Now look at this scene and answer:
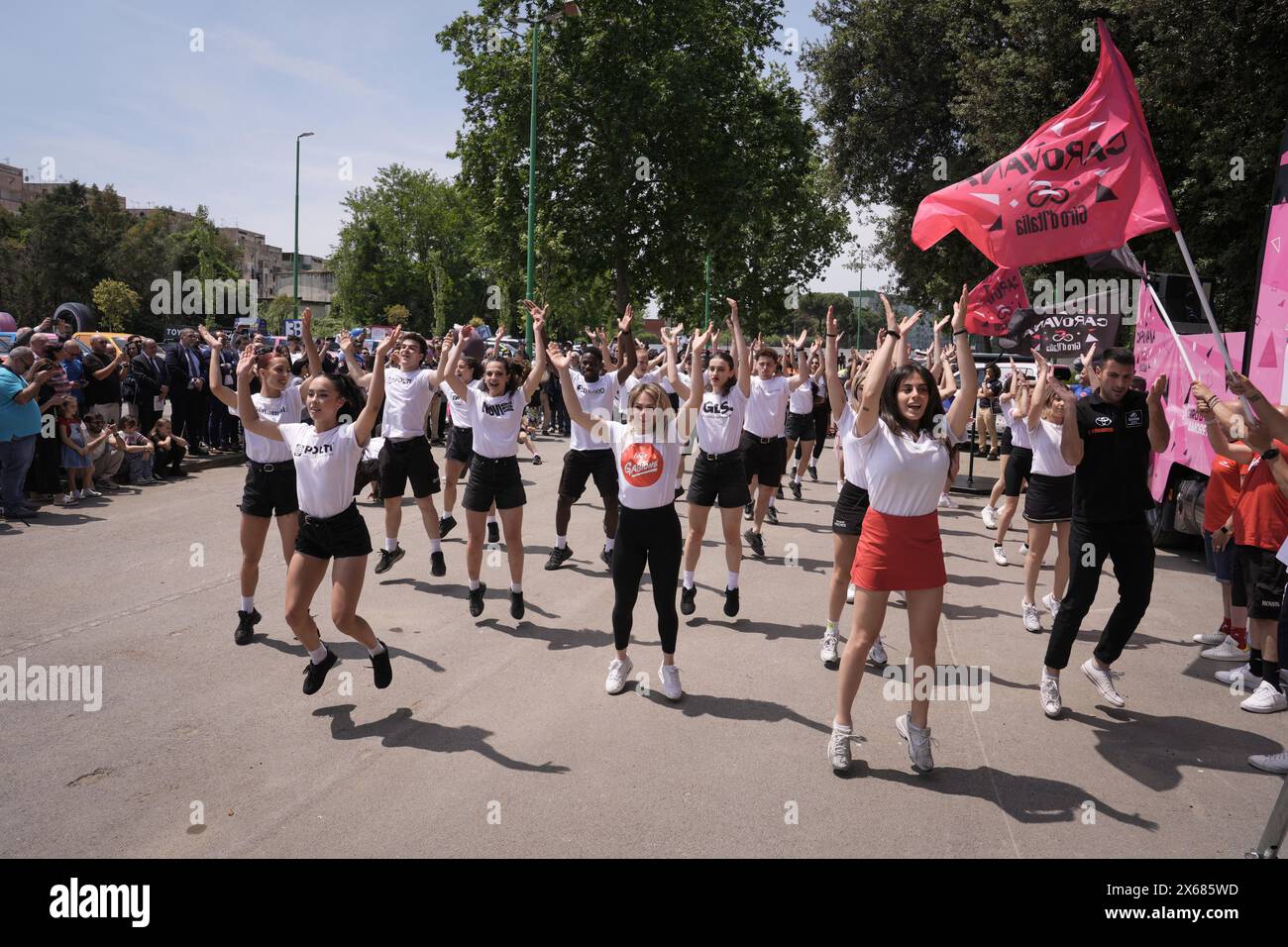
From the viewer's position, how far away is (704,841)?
376 cm

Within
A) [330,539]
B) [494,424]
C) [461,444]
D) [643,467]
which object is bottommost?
[330,539]

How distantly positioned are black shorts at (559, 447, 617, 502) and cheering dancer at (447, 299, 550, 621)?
1.60 metres

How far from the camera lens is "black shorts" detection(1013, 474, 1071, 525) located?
6848 millimetres

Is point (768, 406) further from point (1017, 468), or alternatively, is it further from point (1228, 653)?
point (1228, 653)

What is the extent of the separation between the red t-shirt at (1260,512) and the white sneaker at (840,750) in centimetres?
337

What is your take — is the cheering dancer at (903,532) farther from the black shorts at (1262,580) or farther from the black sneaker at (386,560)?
the black sneaker at (386,560)

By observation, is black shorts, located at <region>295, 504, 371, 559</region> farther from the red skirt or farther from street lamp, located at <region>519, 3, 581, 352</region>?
street lamp, located at <region>519, 3, 581, 352</region>

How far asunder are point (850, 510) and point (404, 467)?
4.16 meters

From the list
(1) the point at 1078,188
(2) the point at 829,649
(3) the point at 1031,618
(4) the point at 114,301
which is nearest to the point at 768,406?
(3) the point at 1031,618

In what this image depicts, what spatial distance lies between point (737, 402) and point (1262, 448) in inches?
151

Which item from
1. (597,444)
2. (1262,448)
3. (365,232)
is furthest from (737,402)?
(365,232)

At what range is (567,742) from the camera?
4738 mm

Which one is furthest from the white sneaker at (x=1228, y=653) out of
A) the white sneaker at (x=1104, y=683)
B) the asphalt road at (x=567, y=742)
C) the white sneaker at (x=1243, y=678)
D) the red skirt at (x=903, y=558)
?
the red skirt at (x=903, y=558)

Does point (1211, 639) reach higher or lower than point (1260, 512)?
lower
